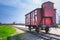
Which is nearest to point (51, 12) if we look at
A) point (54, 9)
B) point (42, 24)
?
point (54, 9)

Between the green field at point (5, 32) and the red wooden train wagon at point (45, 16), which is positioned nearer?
the green field at point (5, 32)

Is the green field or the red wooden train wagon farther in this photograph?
the red wooden train wagon

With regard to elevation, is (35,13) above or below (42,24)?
→ above

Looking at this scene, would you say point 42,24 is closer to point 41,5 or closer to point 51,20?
point 51,20

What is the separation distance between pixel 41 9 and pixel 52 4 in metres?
1.93

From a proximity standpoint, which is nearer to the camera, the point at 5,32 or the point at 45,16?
the point at 45,16

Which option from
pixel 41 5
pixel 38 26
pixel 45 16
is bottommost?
pixel 38 26

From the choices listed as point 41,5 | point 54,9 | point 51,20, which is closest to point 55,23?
point 51,20

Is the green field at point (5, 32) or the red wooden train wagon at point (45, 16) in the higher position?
the red wooden train wagon at point (45, 16)

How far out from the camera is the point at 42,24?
21.6m

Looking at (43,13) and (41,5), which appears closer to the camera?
(43,13)

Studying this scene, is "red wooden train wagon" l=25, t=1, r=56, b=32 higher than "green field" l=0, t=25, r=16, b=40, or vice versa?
"red wooden train wagon" l=25, t=1, r=56, b=32

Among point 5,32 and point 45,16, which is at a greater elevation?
point 45,16

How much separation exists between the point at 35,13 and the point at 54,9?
2.91 m
